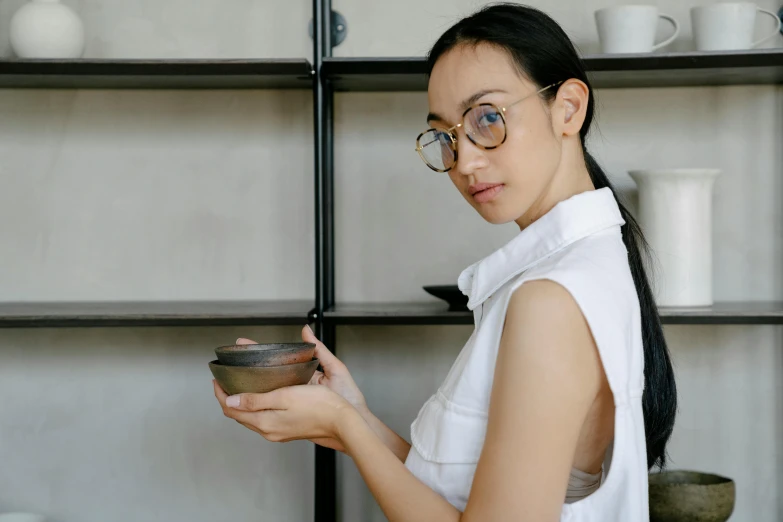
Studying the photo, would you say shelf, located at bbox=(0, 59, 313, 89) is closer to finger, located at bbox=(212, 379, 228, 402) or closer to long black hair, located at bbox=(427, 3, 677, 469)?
long black hair, located at bbox=(427, 3, 677, 469)

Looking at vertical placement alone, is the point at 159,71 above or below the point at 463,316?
above

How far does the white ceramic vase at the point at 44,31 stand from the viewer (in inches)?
79.7

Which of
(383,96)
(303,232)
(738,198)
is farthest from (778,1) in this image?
(303,232)

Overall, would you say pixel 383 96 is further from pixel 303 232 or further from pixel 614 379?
pixel 614 379

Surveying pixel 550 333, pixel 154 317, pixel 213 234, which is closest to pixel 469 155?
pixel 550 333

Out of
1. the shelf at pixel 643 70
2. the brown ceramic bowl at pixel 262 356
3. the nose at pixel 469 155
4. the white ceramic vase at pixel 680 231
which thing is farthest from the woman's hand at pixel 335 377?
the white ceramic vase at pixel 680 231

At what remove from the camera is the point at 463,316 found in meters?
1.93

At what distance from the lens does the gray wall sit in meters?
2.35

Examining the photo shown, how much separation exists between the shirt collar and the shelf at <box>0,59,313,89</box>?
2.89 ft

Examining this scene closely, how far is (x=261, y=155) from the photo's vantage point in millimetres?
2355

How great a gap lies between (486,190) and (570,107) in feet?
0.59

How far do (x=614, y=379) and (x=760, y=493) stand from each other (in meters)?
1.59

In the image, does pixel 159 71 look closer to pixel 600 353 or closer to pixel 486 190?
pixel 486 190

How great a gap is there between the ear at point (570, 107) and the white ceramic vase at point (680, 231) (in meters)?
0.94
